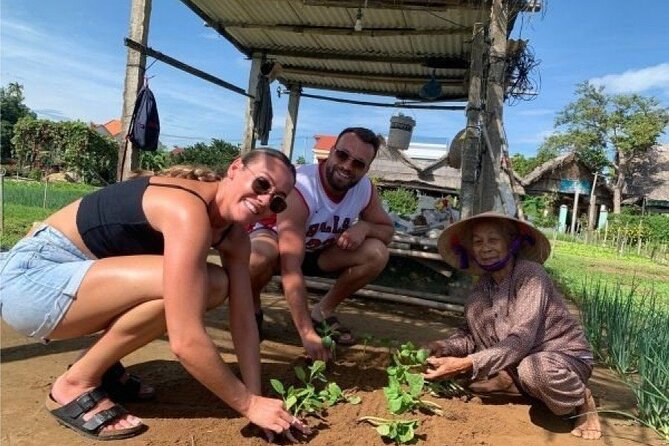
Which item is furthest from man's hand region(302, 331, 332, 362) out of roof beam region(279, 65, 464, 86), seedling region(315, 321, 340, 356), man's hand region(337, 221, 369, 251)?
roof beam region(279, 65, 464, 86)

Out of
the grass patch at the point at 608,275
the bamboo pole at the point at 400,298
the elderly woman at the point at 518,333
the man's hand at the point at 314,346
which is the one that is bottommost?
the grass patch at the point at 608,275

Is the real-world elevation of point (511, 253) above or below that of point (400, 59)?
below

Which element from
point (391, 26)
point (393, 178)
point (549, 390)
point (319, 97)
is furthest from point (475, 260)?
point (393, 178)

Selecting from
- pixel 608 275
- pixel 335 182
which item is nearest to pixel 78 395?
pixel 335 182

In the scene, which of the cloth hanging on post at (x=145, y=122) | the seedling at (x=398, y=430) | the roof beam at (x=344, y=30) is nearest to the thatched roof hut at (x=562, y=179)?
the roof beam at (x=344, y=30)

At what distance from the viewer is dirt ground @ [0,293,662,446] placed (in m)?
1.98

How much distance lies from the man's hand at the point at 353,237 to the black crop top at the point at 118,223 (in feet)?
4.26

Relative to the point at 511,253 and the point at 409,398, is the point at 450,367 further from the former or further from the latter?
the point at 511,253

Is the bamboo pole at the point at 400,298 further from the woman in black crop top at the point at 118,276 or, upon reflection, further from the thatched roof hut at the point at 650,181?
the thatched roof hut at the point at 650,181

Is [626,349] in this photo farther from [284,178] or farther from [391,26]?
[391,26]

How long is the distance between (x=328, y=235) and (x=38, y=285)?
1.77 metres

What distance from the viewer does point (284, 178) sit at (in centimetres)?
192

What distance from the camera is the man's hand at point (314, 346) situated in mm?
2578

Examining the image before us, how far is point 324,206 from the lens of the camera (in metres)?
3.21
